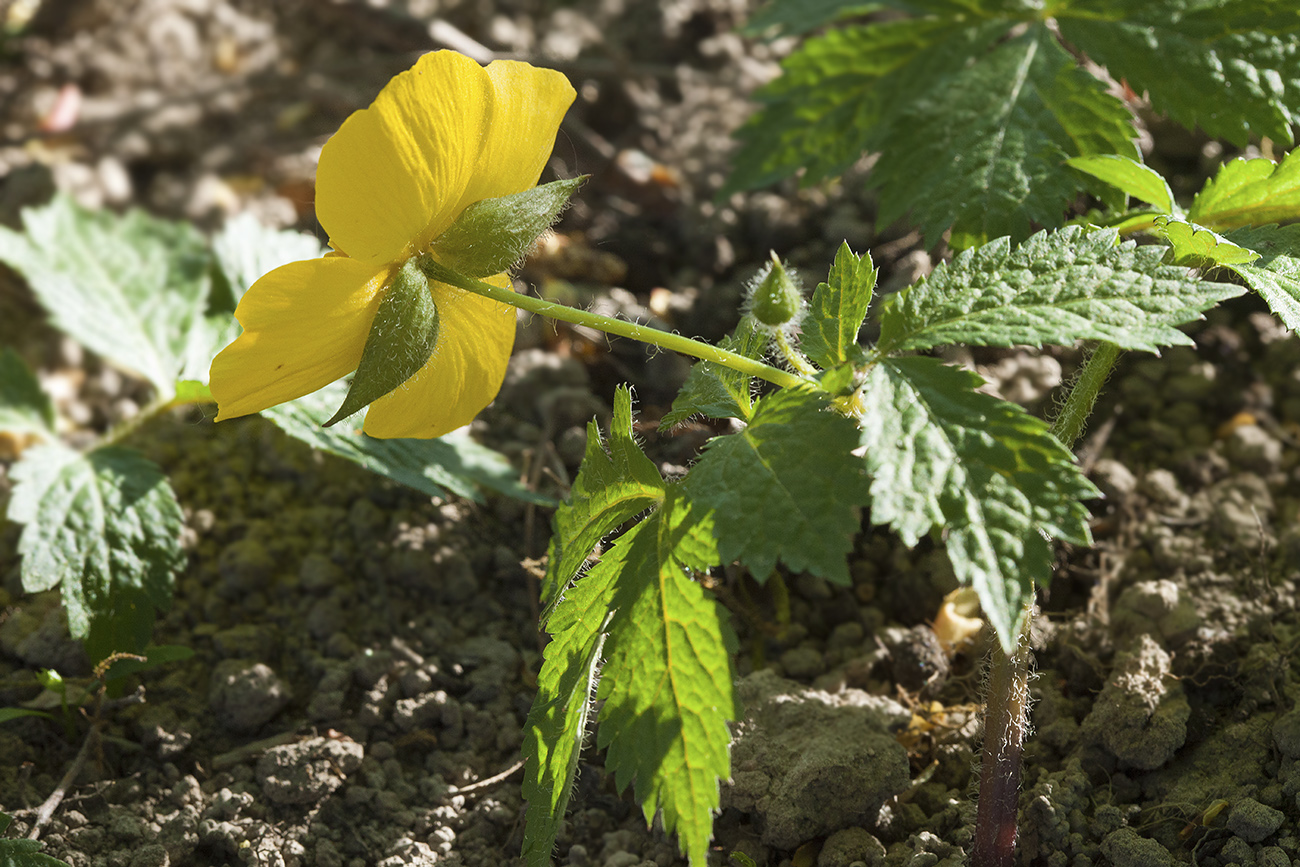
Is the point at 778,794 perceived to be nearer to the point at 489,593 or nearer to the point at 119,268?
the point at 489,593

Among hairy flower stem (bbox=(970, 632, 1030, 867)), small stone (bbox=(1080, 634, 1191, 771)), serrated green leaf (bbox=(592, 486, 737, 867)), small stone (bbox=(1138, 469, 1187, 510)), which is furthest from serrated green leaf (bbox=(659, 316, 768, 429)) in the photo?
small stone (bbox=(1138, 469, 1187, 510))

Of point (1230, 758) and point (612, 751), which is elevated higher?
point (612, 751)

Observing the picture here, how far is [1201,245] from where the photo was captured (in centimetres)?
139

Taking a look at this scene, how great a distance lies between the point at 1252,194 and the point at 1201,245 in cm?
22

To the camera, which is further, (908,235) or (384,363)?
(908,235)

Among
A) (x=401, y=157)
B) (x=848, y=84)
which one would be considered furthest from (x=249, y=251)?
(x=848, y=84)

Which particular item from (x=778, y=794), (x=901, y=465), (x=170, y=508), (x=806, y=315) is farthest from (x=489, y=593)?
(x=901, y=465)

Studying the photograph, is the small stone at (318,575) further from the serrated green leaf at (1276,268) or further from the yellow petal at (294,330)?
the serrated green leaf at (1276,268)

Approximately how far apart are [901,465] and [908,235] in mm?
1479

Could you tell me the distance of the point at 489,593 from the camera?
2154 mm

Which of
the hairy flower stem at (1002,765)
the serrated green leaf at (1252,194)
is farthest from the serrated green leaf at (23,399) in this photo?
the serrated green leaf at (1252,194)

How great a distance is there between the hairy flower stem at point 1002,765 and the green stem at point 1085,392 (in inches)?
12.4

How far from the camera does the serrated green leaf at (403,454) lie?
6.37ft

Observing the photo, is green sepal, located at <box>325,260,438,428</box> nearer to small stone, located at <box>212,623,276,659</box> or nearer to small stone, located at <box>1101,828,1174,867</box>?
small stone, located at <box>212,623,276,659</box>
